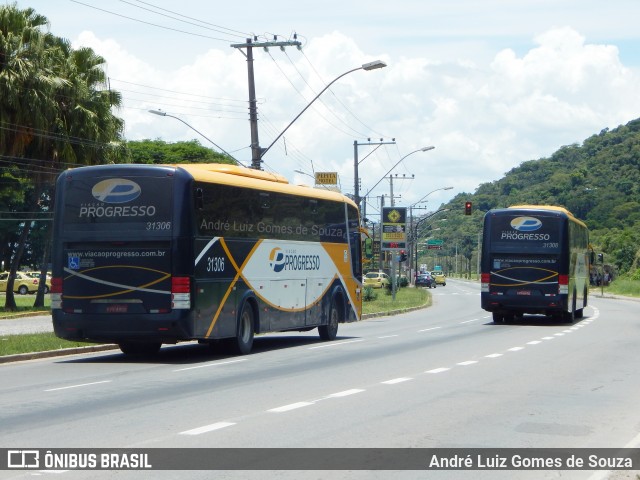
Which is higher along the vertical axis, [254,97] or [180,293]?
[254,97]

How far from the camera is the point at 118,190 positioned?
19.5 m

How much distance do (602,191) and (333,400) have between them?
12558 centimetres

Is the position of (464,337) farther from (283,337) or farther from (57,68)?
(57,68)

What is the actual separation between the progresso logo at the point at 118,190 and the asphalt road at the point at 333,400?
9.63 feet

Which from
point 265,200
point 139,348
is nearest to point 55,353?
point 139,348

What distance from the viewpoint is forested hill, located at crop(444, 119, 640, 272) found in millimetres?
124188

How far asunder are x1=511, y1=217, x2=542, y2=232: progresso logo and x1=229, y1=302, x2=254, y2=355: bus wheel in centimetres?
1470

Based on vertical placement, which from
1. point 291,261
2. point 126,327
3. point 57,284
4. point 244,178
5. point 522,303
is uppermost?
point 244,178

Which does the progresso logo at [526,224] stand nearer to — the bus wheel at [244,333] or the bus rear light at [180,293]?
the bus wheel at [244,333]

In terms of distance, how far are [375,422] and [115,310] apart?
8870mm

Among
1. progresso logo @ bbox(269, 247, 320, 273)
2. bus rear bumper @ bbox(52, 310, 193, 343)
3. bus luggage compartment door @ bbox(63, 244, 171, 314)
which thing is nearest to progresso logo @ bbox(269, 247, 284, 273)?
progresso logo @ bbox(269, 247, 320, 273)

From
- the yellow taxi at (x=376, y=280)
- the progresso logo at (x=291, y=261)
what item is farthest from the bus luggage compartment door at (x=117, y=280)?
the yellow taxi at (x=376, y=280)

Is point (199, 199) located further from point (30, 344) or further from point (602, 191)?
point (602, 191)

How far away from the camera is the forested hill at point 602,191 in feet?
407
